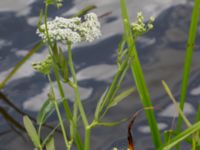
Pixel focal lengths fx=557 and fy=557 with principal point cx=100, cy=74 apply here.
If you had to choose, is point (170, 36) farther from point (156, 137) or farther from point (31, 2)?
point (156, 137)

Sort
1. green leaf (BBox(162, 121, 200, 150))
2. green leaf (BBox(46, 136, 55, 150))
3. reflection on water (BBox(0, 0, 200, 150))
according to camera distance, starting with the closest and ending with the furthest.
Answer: green leaf (BBox(162, 121, 200, 150)) → green leaf (BBox(46, 136, 55, 150)) → reflection on water (BBox(0, 0, 200, 150))

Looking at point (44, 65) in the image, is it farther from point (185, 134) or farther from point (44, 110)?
point (185, 134)

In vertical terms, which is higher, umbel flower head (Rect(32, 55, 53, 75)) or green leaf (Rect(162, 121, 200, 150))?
umbel flower head (Rect(32, 55, 53, 75))

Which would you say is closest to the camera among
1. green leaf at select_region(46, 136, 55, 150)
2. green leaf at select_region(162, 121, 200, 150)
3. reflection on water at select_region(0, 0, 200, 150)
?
green leaf at select_region(162, 121, 200, 150)

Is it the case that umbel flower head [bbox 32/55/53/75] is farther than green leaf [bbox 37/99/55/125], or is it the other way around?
green leaf [bbox 37/99/55/125]

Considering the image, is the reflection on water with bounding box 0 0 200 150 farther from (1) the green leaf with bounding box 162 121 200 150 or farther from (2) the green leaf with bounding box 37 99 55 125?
(1) the green leaf with bounding box 162 121 200 150

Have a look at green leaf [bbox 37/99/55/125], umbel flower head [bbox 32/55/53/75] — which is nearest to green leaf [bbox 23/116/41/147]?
green leaf [bbox 37/99/55/125]

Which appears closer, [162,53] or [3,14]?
[162,53]

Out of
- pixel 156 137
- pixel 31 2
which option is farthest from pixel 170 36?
pixel 156 137

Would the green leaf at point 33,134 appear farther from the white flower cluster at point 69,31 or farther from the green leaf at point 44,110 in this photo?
the white flower cluster at point 69,31
